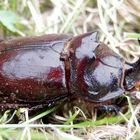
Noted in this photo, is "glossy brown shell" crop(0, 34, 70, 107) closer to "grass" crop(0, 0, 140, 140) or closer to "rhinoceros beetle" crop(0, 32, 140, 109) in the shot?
"rhinoceros beetle" crop(0, 32, 140, 109)

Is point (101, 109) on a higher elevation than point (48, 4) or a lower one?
lower

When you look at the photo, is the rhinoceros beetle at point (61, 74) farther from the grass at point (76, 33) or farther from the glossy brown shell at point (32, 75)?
the grass at point (76, 33)

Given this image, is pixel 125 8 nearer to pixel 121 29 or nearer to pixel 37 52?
pixel 121 29

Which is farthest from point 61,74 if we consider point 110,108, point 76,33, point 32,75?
point 76,33

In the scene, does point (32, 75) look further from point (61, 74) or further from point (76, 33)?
point (76, 33)

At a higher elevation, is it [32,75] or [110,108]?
[32,75]

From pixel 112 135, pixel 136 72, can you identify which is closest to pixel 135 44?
pixel 136 72

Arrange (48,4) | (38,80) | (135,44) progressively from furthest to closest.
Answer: (48,4), (135,44), (38,80)

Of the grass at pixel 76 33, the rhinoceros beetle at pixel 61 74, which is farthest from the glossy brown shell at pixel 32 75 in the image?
the grass at pixel 76 33
